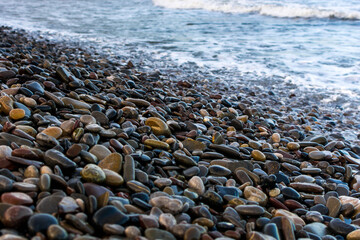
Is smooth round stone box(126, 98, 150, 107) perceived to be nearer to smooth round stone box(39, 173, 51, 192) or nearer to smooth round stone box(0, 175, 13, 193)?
smooth round stone box(39, 173, 51, 192)

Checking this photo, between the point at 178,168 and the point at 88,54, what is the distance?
4991mm

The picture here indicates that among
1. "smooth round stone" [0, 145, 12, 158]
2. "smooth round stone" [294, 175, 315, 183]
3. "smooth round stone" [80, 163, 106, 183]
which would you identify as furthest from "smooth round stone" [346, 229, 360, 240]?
"smooth round stone" [0, 145, 12, 158]

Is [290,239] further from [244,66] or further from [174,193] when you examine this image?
[244,66]

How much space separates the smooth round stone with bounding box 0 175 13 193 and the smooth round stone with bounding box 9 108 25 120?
100 cm

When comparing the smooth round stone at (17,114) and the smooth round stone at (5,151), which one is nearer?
the smooth round stone at (5,151)

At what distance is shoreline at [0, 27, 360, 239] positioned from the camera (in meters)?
1.68

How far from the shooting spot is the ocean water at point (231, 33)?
268 inches

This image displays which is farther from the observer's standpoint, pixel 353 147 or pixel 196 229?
pixel 353 147

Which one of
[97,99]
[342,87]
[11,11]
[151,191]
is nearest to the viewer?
[151,191]

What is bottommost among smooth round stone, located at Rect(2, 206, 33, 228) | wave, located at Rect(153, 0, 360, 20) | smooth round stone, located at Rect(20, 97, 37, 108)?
smooth round stone, located at Rect(2, 206, 33, 228)

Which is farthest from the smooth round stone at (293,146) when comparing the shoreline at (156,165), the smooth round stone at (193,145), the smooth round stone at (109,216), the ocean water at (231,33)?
the ocean water at (231,33)

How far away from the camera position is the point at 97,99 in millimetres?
3369

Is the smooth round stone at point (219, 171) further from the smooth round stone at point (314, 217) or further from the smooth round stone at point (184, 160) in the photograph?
the smooth round stone at point (314, 217)

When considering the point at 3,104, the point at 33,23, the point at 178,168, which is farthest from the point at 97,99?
the point at 33,23
